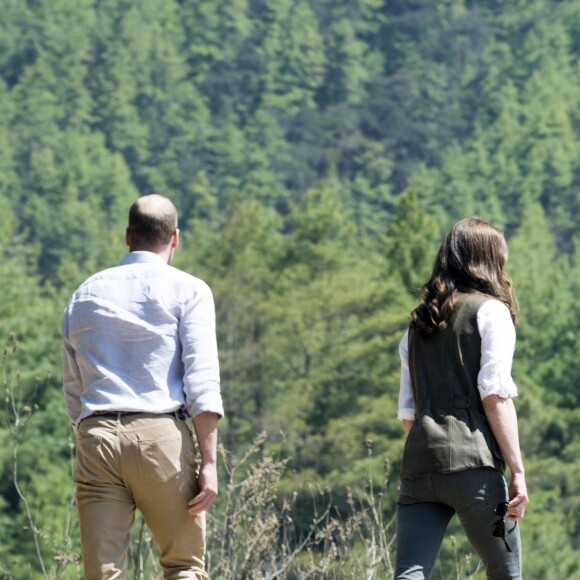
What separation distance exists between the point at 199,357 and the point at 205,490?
0.98ft

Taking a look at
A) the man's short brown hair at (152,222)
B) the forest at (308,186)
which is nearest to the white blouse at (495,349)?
the man's short brown hair at (152,222)

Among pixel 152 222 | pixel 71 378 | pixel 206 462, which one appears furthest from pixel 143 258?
pixel 206 462

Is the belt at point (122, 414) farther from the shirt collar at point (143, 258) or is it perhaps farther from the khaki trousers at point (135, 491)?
the shirt collar at point (143, 258)

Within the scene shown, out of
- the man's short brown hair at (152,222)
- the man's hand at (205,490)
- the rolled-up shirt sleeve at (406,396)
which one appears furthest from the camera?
the rolled-up shirt sleeve at (406,396)

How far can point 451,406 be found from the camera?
10.9 feet

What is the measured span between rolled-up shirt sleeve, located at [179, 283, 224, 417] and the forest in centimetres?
1794

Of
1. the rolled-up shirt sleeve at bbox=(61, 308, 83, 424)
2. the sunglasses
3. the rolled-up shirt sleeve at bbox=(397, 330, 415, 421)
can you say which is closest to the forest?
the rolled-up shirt sleeve at bbox=(397, 330, 415, 421)

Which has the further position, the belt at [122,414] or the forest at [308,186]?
the forest at [308,186]

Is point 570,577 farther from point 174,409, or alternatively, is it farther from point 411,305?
point 174,409

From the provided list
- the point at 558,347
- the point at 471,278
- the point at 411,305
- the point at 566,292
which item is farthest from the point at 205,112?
the point at 471,278

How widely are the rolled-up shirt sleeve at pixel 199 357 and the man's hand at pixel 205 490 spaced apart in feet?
0.41

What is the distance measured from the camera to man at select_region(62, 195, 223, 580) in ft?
10.5

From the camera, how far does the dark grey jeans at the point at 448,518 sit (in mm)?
3232

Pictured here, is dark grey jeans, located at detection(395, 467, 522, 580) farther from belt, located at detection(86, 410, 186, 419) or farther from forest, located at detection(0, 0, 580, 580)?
forest, located at detection(0, 0, 580, 580)
